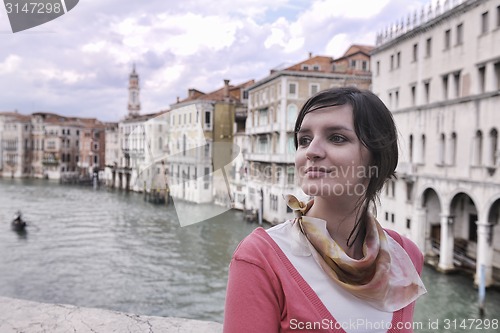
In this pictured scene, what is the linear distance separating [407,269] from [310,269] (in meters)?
0.29

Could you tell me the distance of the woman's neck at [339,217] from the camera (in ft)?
3.43

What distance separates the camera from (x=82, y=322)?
61.2 inches

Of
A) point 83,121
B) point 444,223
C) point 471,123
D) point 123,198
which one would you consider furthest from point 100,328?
point 83,121

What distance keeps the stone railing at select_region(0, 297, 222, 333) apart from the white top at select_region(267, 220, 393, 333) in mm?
713

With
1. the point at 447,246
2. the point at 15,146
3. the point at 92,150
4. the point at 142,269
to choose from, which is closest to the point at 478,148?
the point at 447,246

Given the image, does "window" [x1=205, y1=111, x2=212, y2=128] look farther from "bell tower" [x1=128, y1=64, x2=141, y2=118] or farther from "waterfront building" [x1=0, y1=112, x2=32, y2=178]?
"waterfront building" [x1=0, y1=112, x2=32, y2=178]

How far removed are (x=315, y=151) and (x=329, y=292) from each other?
294mm

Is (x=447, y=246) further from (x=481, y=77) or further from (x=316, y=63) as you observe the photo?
(x=316, y=63)

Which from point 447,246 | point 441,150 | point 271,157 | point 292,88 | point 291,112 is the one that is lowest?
point 447,246

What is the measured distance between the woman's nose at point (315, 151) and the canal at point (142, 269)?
595cm

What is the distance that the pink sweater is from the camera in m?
0.82

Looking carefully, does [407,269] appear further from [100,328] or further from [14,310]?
[14,310]

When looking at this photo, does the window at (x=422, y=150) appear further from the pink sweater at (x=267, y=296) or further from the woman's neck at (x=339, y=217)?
the pink sweater at (x=267, y=296)

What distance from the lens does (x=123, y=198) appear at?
33188 mm
